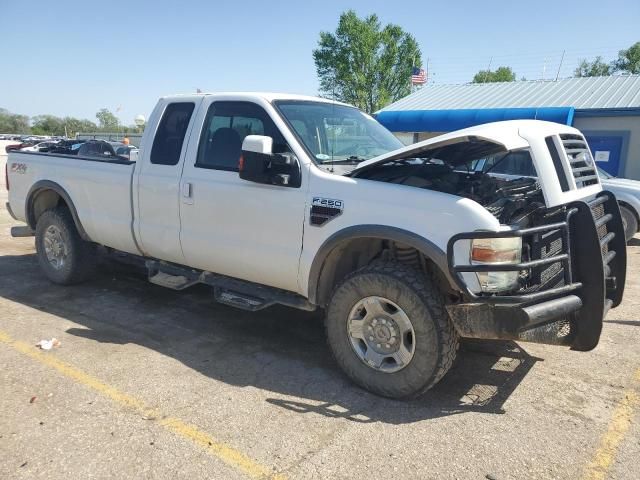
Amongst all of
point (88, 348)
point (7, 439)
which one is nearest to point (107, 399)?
point (7, 439)

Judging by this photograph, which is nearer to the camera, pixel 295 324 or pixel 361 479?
pixel 361 479

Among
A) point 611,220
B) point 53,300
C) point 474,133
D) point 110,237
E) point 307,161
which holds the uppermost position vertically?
point 474,133

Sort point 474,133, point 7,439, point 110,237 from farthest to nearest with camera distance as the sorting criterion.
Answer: point 110,237 → point 474,133 → point 7,439

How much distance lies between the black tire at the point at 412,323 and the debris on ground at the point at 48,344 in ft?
7.82

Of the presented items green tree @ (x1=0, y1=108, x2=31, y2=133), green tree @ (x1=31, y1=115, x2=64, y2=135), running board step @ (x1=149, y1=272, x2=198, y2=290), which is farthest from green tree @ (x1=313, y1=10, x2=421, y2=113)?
green tree @ (x1=0, y1=108, x2=31, y2=133)

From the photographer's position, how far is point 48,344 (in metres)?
4.29

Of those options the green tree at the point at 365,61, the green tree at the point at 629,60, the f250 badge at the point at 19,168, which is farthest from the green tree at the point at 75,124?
the f250 badge at the point at 19,168

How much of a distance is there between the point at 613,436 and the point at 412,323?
4.47ft

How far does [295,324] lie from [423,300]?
2.02 meters

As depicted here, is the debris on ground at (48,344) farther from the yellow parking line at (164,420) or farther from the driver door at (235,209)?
the driver door at (235,209)

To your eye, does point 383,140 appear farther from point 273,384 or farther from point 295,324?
point 273,384

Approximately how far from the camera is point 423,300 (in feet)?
10.9

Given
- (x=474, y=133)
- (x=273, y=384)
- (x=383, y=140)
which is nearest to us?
(x=474, y=133)

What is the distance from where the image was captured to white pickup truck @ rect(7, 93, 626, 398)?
10.4 ft
